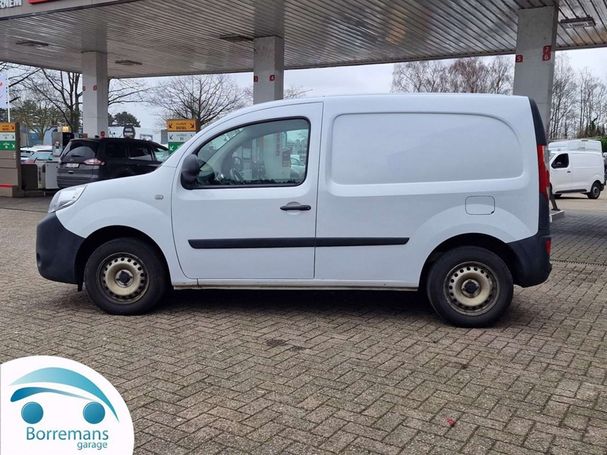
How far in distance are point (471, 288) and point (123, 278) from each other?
10.3ft

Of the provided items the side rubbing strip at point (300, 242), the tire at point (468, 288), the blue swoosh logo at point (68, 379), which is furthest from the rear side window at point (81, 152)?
the blue swoosh logo at point (68, 379)

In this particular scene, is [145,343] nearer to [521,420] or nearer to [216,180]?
[216,180]

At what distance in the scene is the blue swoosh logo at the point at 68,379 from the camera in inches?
79.8

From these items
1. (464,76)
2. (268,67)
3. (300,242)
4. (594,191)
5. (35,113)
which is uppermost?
(464,76)

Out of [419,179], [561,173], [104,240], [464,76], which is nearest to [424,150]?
[419,179]

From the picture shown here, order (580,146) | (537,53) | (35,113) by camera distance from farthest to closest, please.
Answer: (35,113)
(580,146)
(537,53)

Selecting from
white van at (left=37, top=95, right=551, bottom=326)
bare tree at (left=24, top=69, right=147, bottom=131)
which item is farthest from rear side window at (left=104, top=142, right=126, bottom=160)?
bare tree at (left=24, top=69, right=147, bottom=131)

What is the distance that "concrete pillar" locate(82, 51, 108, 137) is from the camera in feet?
71.9

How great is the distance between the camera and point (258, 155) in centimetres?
534

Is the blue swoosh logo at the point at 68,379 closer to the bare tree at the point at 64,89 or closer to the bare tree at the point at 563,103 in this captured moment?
the bare tree at the point at 64,89

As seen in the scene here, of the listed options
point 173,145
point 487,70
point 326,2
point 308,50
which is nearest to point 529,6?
point 326,2

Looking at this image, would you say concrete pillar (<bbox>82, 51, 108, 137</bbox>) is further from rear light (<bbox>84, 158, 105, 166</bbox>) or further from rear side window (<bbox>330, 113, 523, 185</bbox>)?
rear side window (<bbox>330, 113, 523, 185</bbox>)

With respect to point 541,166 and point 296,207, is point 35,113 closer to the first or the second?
point 296,207
